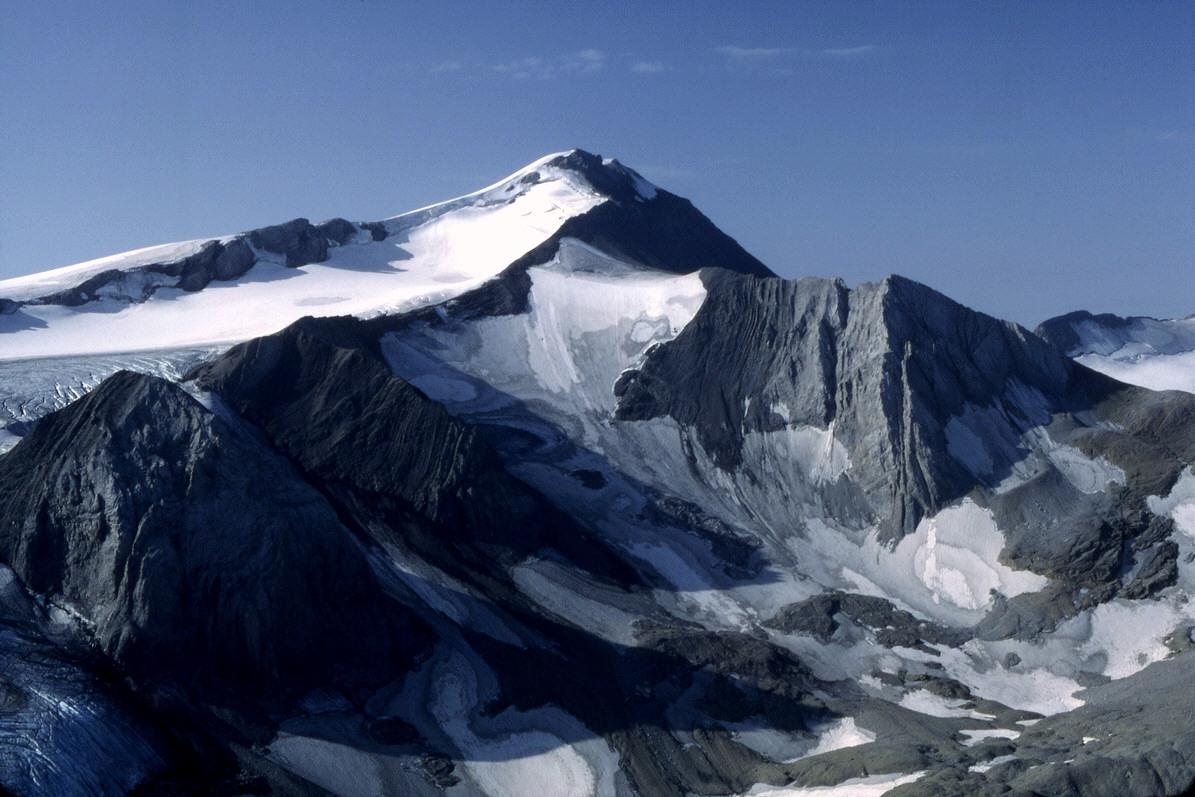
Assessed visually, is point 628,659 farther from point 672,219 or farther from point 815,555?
point 672,219

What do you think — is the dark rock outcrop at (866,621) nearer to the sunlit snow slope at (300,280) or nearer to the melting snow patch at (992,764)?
the melting snow patch at (992,764)

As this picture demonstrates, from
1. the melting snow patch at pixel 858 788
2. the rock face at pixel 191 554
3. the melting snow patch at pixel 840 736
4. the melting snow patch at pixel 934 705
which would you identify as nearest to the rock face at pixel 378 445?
the rock face at pixel 191 554

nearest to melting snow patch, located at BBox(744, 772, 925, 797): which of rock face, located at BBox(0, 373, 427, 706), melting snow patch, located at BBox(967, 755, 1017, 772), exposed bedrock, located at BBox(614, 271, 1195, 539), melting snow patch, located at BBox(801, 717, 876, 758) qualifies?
melting snow patch, located at BBox(967, 755, 1017, 772)

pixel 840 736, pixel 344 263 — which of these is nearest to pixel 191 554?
pixel 840 736

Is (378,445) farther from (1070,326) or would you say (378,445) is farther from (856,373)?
(1070,326)

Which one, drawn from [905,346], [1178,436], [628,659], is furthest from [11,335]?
[1178,436]
